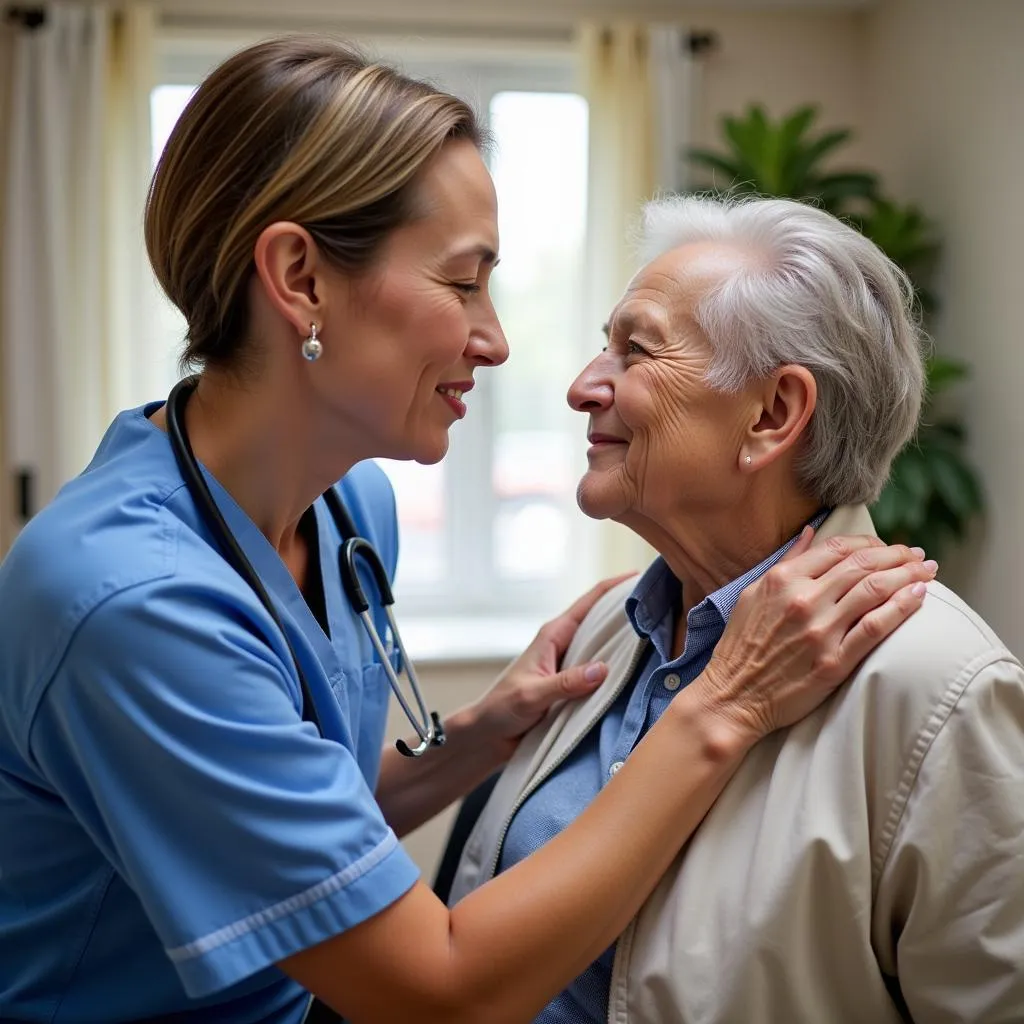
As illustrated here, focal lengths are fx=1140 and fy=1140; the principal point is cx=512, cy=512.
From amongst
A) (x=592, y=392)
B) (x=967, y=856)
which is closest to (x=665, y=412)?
(x=592, y=392)

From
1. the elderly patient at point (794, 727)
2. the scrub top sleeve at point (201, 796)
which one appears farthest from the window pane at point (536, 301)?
the scrub top sleeve at point (201, 796)

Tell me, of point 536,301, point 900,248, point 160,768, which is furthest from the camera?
point 536,301

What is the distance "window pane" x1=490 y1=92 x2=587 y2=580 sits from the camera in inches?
152

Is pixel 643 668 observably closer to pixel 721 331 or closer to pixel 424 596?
pixel 721 331

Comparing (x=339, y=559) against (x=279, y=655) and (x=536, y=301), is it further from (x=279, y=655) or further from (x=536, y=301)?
(x=536, y=301)

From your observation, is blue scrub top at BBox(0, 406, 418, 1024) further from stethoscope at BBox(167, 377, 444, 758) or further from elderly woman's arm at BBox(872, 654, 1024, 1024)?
elderly woman's arm at BBox(872, 654, 1024, 1024)

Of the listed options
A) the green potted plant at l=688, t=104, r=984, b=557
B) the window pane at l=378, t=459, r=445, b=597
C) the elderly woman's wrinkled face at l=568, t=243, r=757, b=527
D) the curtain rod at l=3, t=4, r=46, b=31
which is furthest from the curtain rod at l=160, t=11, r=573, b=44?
the elderly woman's wrinkled face at l=568, t=243, r=757, b=527

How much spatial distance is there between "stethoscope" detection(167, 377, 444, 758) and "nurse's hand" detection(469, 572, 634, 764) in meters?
0.12

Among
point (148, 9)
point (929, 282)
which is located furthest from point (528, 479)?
point (148, 9)

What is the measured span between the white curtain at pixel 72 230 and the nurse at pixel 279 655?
8.02 feet

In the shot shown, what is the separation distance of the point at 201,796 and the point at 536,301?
3.08m

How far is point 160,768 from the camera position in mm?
1002

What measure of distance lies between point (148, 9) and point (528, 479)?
1.89 meters

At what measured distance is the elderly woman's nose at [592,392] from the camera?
146 centimetres
